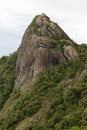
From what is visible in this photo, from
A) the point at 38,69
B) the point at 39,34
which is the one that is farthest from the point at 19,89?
the point at 39,34

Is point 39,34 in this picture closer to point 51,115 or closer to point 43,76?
point 43,76

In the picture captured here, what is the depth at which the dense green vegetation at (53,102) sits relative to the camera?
9831 cm

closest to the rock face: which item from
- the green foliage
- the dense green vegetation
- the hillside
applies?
the hillside

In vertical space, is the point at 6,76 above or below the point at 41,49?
below

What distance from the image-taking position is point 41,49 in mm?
121312

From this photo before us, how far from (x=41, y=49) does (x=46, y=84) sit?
10.3m

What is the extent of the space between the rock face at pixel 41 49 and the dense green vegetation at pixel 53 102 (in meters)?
2.29

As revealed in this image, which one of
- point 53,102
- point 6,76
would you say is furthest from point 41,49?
point 6,76

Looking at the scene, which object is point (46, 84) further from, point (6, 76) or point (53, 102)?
point (6, 76)

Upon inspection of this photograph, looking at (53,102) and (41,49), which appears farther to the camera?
(41,49)

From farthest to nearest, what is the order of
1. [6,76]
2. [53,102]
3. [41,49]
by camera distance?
[6,76] → [41,49] → [53,102]

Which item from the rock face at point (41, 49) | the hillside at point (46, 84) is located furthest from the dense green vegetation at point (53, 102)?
the rock face at point (41, 49)

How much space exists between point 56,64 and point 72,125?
95.6ft

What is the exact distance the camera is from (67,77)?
113875 mm
